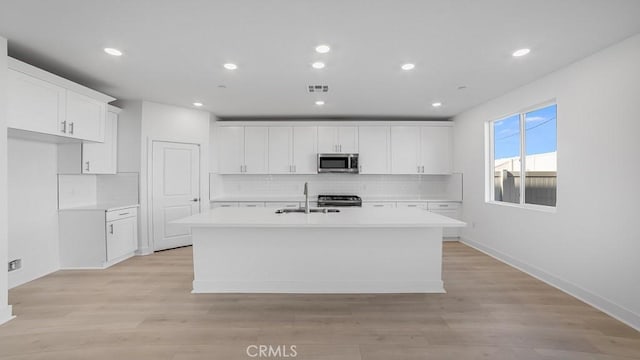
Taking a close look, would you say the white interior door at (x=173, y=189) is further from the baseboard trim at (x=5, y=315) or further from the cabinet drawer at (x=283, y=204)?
the baseboard trim at (x=5, y=315)

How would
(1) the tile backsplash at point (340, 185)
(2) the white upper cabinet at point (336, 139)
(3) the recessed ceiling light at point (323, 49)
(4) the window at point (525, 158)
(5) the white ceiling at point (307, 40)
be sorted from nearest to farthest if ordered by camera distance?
1. (5) the white ceiling at point (307, 40)
2. (3) the recessed ceiling light at point (323, 49)
3. (4) the window at point (525, 158)
4. (2) the white upper cabinet at point (336, 139)
5. (1) the tile backsplash at point (340, 185)

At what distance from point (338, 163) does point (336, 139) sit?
1.62ft

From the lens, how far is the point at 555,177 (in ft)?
11.1

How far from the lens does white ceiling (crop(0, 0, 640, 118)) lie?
2.07 meters

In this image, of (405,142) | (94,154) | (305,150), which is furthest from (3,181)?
(405,142)

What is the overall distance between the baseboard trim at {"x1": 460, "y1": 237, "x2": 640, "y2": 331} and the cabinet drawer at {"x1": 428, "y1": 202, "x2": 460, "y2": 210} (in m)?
1.20

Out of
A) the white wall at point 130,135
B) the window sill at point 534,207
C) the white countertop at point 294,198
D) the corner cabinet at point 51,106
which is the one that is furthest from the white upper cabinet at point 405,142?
the corner cabinet at point 51,106

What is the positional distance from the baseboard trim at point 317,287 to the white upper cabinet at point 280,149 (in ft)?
9.66

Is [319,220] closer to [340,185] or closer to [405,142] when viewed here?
[340,185]

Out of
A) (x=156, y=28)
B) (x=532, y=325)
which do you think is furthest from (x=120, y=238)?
(x=532, y=325)

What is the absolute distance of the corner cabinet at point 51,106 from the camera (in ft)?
8.81

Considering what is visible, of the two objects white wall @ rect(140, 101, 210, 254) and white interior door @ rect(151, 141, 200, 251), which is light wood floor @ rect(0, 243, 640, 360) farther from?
white interior door @ rect(151, 141, 200, 251)

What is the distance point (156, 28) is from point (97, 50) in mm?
931

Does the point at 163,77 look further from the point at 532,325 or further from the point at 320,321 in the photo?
the point at 532,325
